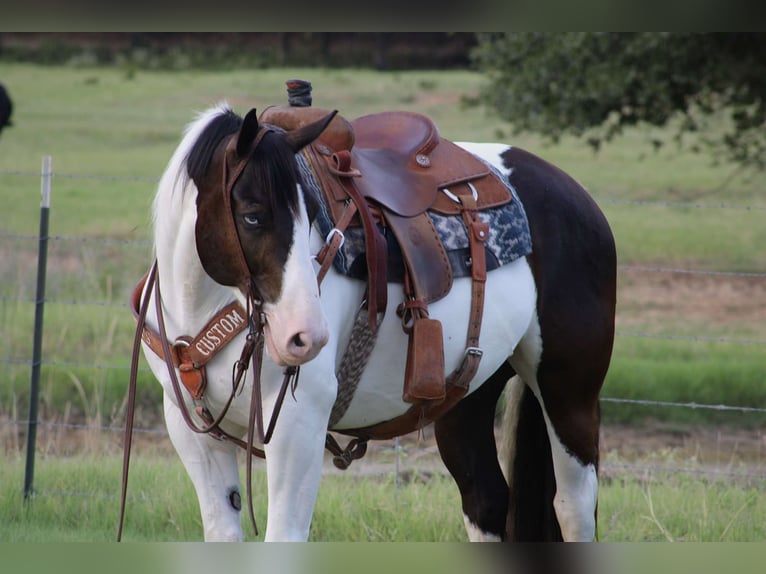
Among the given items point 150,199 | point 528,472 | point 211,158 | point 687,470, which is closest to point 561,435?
point 528,472

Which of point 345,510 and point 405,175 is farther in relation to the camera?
point 345,510

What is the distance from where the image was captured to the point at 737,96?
9.04 meters

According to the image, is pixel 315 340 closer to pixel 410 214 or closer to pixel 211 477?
pixel 211 477

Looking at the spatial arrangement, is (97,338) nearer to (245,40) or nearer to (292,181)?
(292,181)

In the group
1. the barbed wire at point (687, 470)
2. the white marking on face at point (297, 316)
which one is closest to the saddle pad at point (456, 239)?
the white marking on face at point (297, 316)

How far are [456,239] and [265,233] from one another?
96 cm

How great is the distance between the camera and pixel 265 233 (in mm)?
A: 2320

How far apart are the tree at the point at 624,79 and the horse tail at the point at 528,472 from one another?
4.94 metres

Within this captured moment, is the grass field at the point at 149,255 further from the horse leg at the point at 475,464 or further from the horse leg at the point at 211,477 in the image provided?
the horse leg at the point at 211,477

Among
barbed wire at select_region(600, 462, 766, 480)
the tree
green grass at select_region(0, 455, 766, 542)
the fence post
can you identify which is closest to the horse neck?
green grass at select_region(0, 455, 766, 542)

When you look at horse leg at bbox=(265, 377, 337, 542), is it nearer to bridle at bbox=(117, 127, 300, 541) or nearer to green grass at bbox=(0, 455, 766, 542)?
bridle at bbox=(117, 127, 300, 541)

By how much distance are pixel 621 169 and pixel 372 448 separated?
1052 centimetres

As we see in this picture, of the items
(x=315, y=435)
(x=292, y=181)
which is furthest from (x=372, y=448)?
(x=292, y=181)

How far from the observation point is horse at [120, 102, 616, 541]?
235 cm
